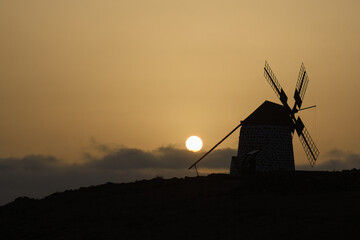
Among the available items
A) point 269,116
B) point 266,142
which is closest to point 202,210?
point 266,142

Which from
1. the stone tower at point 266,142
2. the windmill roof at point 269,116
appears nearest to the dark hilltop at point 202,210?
the stone tower at point 266,142

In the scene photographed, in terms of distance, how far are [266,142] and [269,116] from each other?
2208mm

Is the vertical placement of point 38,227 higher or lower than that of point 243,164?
lower

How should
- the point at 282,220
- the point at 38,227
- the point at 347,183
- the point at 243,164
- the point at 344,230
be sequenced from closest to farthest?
the point at 344,230 → the point at 282,220 → the point at 38,227 → the point at 347,183 → the point at 243,164

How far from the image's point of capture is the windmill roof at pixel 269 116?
159 ft

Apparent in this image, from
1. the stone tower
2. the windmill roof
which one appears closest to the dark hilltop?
the stone tower

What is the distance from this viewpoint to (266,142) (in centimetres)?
4809

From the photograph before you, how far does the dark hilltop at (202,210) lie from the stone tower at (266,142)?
5.16 meters

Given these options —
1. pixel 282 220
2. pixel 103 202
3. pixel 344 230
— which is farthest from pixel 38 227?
pixel 344 230

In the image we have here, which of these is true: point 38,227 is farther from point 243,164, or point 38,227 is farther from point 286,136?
point 286,136

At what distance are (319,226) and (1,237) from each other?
17483 mm

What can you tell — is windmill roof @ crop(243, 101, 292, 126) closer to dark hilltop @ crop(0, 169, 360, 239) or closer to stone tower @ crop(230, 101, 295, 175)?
stone tower @ crop(230, 101, 295, 175)

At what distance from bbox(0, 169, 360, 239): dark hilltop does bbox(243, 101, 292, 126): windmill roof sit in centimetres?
680

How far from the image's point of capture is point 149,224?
110 feet
